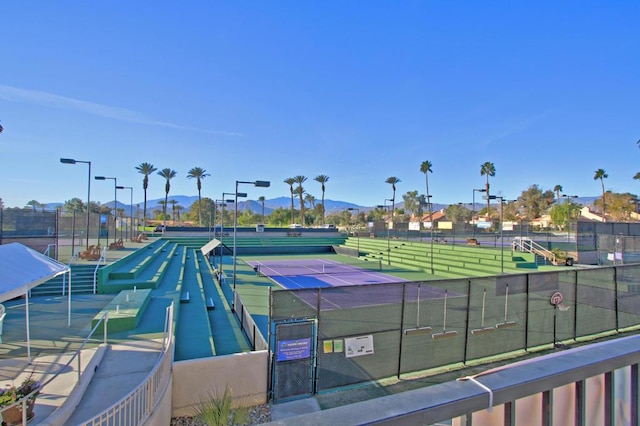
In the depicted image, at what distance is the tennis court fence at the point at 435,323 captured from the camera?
7.86 m

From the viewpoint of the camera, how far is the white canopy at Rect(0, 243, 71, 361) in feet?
19.0

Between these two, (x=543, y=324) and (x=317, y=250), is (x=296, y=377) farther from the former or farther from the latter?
(x=317, y=250)

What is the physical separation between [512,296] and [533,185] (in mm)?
107130

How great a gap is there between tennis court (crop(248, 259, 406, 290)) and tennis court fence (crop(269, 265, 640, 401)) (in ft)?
38.0

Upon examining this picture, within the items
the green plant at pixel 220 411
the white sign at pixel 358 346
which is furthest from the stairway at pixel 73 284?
the white sign at pixel 358 346

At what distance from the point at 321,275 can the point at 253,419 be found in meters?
21.4

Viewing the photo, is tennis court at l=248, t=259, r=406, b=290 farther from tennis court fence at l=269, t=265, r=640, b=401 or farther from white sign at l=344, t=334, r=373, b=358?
white sign at l=344, t=334, r=373, b=358

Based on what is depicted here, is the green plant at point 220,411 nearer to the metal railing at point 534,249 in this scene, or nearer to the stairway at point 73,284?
the stairway at point 73,284

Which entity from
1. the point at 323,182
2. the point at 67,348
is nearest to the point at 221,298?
the point at 67,348

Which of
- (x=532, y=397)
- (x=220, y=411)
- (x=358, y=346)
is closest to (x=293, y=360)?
(x=358, y=346)

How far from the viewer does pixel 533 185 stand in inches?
3974

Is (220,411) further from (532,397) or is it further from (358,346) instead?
(532,397)

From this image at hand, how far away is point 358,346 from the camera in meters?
8.22

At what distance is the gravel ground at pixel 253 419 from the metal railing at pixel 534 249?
25.8m
